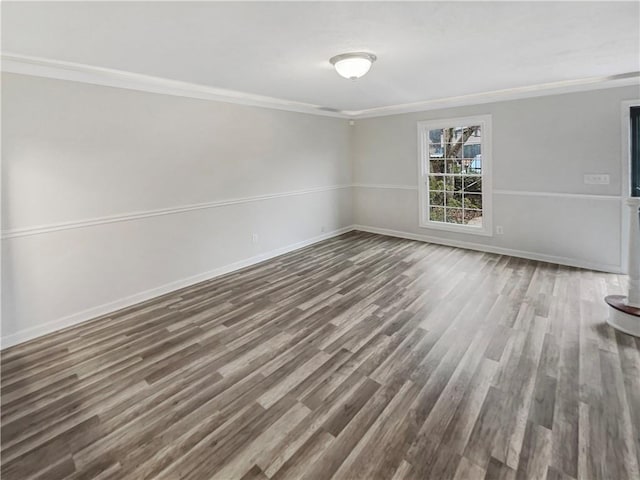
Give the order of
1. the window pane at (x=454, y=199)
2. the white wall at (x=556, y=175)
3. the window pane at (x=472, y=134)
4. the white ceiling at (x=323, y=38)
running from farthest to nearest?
the window pane at (x=454, y=199) < the window pane at (x=472, y=134) < the white wall at (x=556, y=175) < the white ceiling at (x=323, y=38)

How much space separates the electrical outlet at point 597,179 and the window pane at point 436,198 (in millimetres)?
2074

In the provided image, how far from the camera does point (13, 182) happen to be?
2980 millimetres

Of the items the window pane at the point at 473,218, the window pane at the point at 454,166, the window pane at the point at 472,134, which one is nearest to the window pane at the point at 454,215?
the window pane at the point at 473,218

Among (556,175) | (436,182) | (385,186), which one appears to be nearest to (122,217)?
(385,186)

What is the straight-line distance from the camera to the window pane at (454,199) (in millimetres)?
5822

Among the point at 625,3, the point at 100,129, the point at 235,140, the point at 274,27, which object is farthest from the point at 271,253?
the point at 625,3

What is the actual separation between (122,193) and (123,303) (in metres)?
1.24

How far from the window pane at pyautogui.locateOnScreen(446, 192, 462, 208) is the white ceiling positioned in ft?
7.29

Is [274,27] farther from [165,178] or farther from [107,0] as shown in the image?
[165,178]

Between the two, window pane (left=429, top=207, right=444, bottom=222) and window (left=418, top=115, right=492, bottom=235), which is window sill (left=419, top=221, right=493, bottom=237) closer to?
window (left=418, top=115, right=492, bottom=235)

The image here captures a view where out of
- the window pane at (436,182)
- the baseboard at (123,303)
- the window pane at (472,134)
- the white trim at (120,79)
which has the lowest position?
the baseboard at (123,303)

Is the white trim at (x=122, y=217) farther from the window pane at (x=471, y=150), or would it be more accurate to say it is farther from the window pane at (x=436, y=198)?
the window pane at (x=471, y=150)

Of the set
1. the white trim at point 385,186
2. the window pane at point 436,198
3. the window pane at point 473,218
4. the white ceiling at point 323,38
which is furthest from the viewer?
the white trim at point 385,186

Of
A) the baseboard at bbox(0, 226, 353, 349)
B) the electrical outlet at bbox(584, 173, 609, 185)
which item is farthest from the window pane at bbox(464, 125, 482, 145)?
the baseboard at bbox(0, 226, 353, 349)
